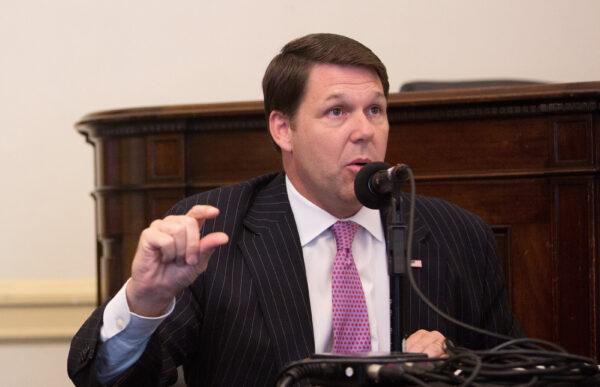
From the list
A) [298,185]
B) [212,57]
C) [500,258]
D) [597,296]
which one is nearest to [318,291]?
[298,185]

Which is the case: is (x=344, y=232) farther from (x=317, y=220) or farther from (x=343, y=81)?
(x=343, y=81)

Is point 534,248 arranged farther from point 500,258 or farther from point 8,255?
point 8,255

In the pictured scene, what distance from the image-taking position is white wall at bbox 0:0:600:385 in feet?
12.4

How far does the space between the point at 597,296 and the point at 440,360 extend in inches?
51.1

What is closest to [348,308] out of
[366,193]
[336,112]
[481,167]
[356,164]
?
[356,164]

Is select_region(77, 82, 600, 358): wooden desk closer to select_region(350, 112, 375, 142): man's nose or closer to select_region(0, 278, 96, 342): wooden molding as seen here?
select_region(350, 112, 375, 142): man's nose

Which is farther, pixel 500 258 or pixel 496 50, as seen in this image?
pixel 496 50

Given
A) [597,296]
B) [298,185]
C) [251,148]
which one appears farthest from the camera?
[251,148]

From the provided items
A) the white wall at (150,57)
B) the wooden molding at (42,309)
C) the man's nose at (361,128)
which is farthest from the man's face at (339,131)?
the wooden molding at (42,309)

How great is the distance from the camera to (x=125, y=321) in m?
1.76

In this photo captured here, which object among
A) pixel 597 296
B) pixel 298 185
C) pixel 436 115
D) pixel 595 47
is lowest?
pixel 597 296

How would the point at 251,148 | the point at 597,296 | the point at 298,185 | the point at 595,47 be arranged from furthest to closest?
the point at 595,47
the point at 251,148
the point at 597,296
the point at 298,185

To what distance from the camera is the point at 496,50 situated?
3.77 meters

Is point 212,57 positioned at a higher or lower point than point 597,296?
higher
